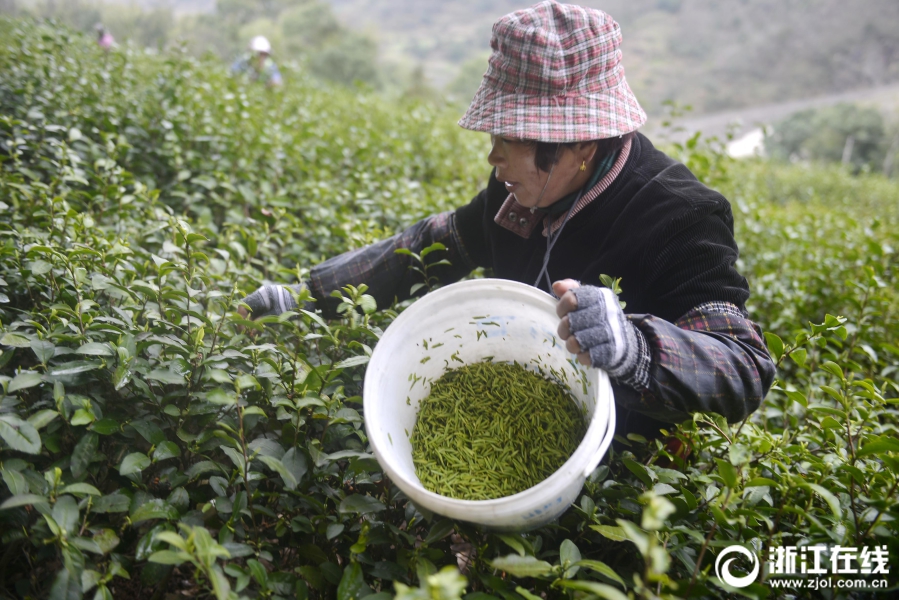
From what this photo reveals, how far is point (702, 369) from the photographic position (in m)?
1.12

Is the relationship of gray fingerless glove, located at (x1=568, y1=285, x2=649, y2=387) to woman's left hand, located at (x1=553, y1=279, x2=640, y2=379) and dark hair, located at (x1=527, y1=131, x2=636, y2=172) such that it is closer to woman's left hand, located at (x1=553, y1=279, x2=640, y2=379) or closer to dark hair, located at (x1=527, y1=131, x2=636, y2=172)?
woman's left hand, located at (x1=553, y1=279, x2=640, y2=379)

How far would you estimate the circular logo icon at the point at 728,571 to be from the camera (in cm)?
97

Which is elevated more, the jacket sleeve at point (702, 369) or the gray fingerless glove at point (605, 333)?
the gray fingerless glove at point (605, 333)

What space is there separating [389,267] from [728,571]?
1.16 meters

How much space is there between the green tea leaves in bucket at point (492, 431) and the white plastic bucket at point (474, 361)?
0.04m

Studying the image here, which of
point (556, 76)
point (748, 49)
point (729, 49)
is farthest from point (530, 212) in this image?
point (748, 49)

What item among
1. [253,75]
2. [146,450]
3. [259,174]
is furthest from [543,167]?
[253,75]

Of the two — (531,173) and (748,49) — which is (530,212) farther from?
(748,49)

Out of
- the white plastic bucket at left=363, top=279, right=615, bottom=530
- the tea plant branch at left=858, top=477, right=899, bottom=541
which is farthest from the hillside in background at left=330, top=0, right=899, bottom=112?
the tea plant branch at left=858, top=477, right=899, bottom=541

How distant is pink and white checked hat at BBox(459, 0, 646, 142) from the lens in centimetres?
132

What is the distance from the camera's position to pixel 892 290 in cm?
266

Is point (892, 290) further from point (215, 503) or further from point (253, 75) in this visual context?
point (253, 75)

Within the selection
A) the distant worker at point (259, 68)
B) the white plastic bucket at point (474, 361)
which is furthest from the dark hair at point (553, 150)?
the distant worker at point (259, 68)
